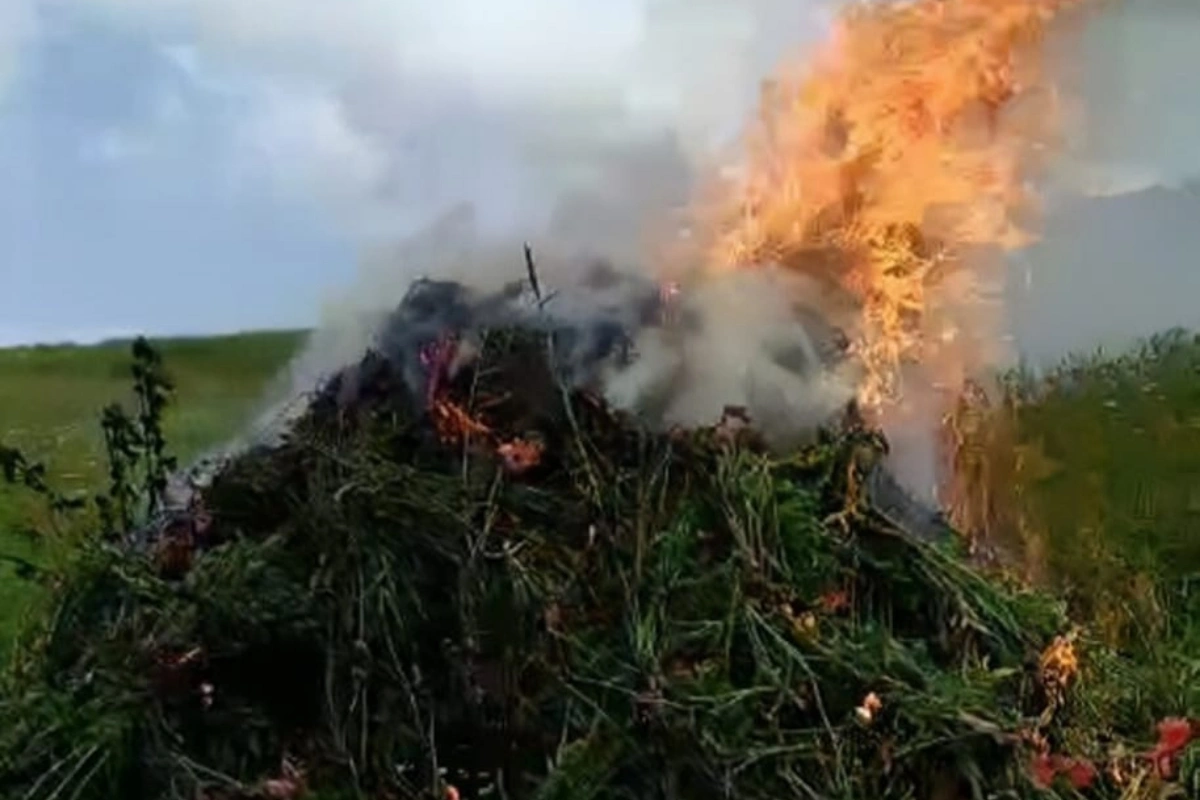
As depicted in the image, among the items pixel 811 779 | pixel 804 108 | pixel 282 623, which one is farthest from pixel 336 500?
pixel 804 108

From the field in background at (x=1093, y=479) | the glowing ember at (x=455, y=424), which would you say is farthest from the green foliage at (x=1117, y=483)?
the glowing ember at (x=455, y=424)

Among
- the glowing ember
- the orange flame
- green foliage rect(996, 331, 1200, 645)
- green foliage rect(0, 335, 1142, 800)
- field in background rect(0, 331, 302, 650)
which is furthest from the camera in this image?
field in background rect(0, 331, 302, 650)

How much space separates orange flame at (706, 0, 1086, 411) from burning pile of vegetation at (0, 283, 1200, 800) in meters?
1.08

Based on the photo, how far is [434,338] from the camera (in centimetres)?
633

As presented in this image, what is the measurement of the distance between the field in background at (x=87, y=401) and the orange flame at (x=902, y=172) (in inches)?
74.3

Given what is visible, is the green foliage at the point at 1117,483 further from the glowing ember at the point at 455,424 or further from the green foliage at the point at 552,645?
Answer: the glowing ember at the point at 455,424

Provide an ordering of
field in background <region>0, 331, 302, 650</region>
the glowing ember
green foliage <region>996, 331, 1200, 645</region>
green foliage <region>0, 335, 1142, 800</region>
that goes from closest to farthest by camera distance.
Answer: green foliage <region>0, 335, 1142, 800</region>
the glowing ember
green foliage <region>996, 331, 1200, 645</region>
field in background <region>0, 331, 302, 650</region>

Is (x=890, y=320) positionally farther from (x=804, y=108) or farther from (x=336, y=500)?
(x=336, y=500)

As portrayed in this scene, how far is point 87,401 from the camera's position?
19.4 meters

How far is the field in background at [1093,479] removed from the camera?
9.14 meters

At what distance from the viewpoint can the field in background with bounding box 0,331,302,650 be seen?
407 inches

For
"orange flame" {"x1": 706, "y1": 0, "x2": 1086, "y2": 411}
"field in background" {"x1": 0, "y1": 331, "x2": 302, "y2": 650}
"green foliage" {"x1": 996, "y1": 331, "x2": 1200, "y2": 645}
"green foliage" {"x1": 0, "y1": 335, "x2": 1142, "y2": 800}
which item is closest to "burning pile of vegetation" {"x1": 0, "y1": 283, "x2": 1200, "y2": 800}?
"green foliage" {"x1": 0, "y1": 335, "x2": 1142, "y2": 800}

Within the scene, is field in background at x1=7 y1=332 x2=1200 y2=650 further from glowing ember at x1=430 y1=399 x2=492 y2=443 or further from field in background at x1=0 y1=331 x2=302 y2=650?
glowing ember at x1=430 y1=399 x2=492 y2=443

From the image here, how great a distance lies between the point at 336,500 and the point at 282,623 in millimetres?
324
